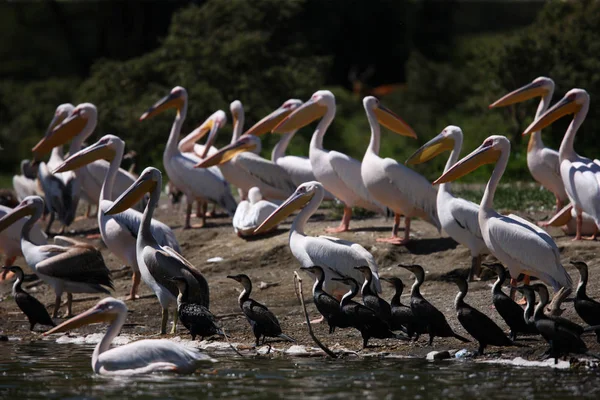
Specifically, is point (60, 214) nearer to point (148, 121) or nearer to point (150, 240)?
point (150, 240)

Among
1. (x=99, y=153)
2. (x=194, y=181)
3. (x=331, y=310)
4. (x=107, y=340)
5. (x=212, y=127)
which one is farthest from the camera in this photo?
(x=212, y=127)

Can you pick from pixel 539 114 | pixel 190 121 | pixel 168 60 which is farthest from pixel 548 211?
pixel 168 60

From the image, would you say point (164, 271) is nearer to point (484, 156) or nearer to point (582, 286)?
point (484, 156)

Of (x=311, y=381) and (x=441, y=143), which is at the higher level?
(x=441, y=143)

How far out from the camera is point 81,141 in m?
12.9

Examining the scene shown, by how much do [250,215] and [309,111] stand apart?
1.83 metres

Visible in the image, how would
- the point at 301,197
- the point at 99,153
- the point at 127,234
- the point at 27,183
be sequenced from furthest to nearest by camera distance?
the point at 27,183 < the point at 99,153 < the point at 127,234 < the point at 301,197

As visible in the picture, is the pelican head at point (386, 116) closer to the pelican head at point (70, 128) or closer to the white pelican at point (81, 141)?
the white pelican at point (81, 141)

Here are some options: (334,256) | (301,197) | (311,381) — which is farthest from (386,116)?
(311,381)

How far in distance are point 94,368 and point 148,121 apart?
11.1 meters

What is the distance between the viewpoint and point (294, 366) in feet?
22.4

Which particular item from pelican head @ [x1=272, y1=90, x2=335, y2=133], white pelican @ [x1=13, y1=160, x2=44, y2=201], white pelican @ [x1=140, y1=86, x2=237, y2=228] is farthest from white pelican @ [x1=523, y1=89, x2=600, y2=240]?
white pelican @ [x1=13, y1=160, x2=44, y2=201]

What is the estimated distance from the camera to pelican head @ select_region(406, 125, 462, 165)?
1020 cm

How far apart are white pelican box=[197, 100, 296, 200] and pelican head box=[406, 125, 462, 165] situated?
2146 mm
